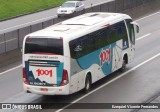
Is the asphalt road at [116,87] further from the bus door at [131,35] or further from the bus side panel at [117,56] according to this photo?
the bus door at [131,35]

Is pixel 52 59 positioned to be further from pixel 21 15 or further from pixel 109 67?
pixel 21 15

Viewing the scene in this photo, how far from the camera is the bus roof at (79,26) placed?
73.5 ft

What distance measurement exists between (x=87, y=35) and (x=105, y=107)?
12.7 ft

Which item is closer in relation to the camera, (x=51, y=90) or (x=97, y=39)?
(x=51, y=90)

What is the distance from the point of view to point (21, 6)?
60.4 m

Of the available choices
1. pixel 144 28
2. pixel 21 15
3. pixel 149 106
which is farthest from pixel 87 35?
pixel 21 15

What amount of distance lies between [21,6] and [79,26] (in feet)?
122

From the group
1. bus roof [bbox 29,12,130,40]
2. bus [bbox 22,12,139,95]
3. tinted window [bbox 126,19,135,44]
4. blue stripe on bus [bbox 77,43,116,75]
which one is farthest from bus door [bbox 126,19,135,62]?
blue stripe on bus [bbox 77,43,116,75]

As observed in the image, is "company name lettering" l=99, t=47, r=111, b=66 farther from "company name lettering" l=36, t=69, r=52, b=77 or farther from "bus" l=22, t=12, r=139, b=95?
"company name lettering" l=36, t=69, r=52, b=77

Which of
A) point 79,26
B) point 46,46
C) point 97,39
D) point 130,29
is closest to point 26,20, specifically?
point 130,29

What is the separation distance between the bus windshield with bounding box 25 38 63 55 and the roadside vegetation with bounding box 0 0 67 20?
33614mm

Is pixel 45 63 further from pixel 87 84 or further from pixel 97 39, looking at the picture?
pixel 97 39

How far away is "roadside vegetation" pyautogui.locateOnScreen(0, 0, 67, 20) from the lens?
57.4m

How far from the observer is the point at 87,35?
932 inches
